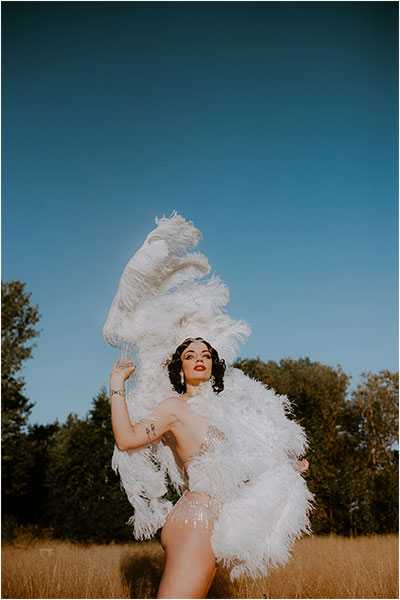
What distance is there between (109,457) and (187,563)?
9.93m

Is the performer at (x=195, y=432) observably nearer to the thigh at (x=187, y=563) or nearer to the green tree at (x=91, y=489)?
the thigh at (x=187, y=563)

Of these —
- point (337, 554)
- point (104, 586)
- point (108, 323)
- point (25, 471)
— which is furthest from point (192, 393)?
point (25, 471)

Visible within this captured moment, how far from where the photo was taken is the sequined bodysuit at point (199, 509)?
274 cm

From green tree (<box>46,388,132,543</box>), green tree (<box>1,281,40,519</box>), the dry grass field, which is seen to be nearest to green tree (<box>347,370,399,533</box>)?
Answer: the dry grass field

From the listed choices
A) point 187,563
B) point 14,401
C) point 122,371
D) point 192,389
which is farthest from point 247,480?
point 14,401

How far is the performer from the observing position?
271 cm

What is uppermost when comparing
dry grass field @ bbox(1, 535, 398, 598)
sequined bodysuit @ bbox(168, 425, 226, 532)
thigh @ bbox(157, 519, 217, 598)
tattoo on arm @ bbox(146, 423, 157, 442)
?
tattoo on arm @ bbox(146, 423, 157, 442)

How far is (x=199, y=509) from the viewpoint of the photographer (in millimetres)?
2783

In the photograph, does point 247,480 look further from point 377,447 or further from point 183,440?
point 377,447

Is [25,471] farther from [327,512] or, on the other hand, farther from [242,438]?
[242,438]

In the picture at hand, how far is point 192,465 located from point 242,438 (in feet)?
1.20

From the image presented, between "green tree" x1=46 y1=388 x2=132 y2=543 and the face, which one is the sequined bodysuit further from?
"green tree" x1=46 y1=388 x2=132 y2=543

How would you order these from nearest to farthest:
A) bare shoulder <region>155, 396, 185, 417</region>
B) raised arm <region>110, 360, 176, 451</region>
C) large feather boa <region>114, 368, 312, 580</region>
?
large feather boa <region>114, 368, 312, 580</region>, raised arm <region>110, 360, 176, 451</region>, bare shoulder <region>155, 396, 185, 417</region>

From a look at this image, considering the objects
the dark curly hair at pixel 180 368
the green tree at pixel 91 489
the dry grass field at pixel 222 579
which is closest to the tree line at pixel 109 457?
the green tree at pixel 91 489
